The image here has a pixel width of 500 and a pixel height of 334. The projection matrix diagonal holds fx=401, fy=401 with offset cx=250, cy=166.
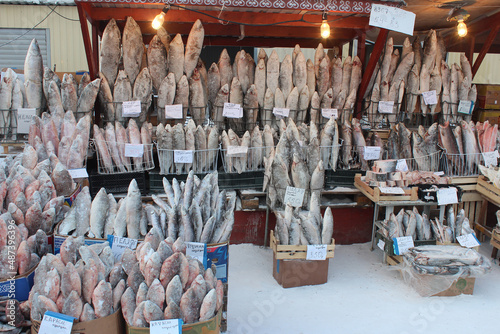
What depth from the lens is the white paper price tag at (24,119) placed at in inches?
167

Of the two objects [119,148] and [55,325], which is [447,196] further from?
[55,325]

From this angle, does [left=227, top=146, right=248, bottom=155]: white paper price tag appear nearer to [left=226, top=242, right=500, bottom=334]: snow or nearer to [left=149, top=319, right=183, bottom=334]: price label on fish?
[left=226, top=242, right=500, bottom=334]: snow

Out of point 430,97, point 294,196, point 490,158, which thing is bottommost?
point 294,196

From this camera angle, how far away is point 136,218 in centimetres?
258

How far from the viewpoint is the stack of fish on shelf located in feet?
16.3

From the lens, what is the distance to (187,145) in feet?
13.5

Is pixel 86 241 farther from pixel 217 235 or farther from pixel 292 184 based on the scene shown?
pixel 292 184

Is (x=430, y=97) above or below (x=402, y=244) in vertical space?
above

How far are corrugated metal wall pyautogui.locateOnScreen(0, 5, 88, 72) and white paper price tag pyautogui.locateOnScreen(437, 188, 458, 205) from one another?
31.3 feet

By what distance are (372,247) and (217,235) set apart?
229 cm

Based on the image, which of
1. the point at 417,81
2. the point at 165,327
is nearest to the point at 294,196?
the point at 165,327

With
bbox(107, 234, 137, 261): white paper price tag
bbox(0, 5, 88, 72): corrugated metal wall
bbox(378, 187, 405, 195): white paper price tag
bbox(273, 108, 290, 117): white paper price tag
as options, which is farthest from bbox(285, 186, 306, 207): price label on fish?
bbox(0, 5, 88, 72): corrugated metal wall

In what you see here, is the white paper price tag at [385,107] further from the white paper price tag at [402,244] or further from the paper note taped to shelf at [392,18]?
the white paper price tag at [402,244]

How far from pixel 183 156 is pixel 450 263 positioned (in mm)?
2615
